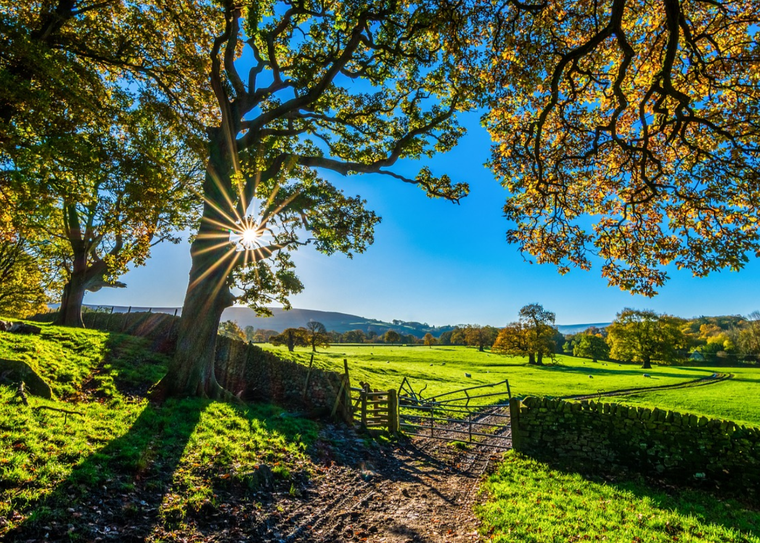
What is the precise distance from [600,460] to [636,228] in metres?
7.53

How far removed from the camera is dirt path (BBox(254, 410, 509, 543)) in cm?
619

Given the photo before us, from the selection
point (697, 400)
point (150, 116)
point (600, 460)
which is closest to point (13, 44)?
point (150, 116)

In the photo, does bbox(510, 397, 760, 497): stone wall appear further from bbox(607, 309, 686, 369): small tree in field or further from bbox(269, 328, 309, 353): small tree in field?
bbox(607, 309, 686, 369): small tree in field

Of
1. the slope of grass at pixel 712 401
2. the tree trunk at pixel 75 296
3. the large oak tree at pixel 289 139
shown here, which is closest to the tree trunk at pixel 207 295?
the large oak tree at pixel 289 139

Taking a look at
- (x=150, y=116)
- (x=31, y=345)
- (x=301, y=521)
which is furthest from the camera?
(x=31, y=345)

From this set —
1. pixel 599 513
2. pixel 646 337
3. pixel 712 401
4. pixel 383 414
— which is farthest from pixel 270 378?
pixel 646 337

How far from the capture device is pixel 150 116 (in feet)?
30.8

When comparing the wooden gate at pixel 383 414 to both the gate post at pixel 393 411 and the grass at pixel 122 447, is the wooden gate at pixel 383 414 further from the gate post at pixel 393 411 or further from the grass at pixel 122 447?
the grass at pixel 122 447

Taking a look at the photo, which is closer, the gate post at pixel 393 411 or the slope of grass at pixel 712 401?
the gate post at pixel 393 411

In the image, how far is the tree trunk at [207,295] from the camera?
1197cm

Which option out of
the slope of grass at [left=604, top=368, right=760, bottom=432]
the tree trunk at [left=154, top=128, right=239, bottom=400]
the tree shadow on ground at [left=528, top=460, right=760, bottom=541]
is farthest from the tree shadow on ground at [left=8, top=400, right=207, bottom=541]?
the slope of grass at [left=604, top=368, right=760, bottom=432]

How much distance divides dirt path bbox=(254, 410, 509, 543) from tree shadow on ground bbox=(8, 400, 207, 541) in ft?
6.82

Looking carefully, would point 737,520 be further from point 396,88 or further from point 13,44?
point 13,44

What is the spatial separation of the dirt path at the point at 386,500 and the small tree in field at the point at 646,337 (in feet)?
212
